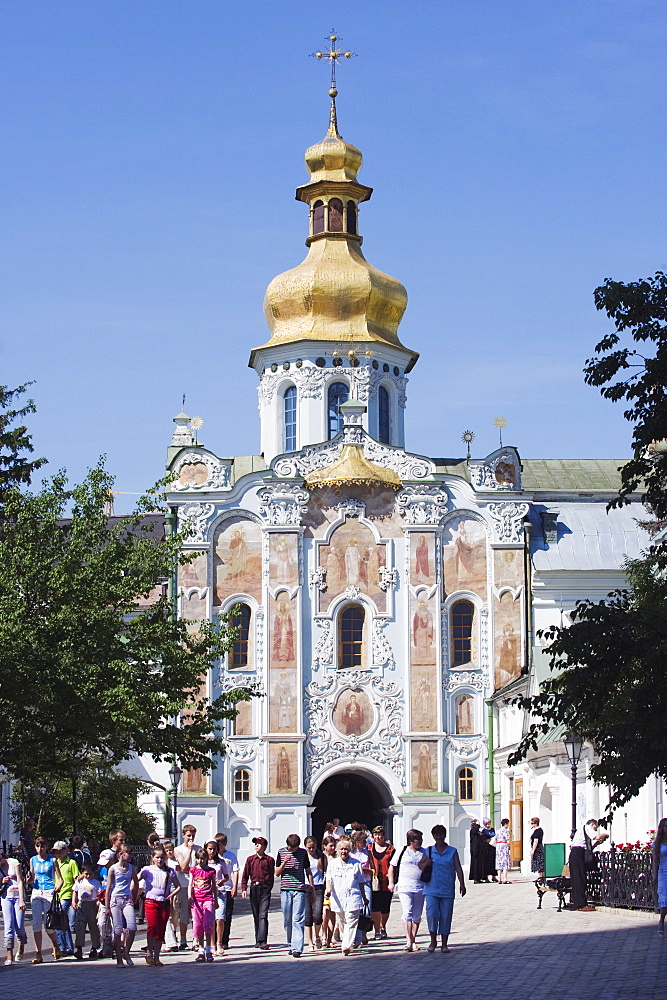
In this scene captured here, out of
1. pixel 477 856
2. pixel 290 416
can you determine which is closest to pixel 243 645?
pixel 290 416

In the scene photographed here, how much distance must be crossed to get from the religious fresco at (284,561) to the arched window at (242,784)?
502 cm

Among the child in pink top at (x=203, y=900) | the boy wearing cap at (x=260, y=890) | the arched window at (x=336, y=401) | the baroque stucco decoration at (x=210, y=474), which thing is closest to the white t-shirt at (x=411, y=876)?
the boy wearing cap at (x=260, y=890)

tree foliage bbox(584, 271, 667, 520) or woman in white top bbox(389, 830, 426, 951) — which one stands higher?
tree foliage bbox(584, 271, 667, 520)

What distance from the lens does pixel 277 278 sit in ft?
165

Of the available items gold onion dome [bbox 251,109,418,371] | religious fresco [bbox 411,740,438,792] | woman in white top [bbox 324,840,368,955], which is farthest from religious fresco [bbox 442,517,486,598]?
woman in white top [bbox 324,840,368,955]

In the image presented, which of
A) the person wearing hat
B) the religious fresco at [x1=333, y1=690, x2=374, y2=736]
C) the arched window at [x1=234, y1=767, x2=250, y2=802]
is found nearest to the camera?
the person wearing hat

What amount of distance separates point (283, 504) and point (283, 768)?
282 inches

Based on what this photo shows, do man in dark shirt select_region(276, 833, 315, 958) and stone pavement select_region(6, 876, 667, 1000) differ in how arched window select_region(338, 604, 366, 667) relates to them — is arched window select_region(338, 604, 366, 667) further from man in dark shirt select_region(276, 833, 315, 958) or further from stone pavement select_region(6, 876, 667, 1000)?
man in dark shirt select_region(276, 833, 315, 958)

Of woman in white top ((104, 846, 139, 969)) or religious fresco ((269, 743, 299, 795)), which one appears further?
religious fresco ((269, 743, 299, 795))

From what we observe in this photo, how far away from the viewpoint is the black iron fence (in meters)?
24.5

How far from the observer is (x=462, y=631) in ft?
146

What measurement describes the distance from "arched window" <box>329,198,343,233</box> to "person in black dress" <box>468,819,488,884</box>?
21619 millimetres

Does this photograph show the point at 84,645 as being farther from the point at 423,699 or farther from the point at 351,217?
the point at 351,217

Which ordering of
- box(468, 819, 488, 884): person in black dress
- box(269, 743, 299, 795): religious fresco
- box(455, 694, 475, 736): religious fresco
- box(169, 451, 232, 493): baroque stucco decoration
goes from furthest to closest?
box(169, 451, 232, 493): baroque stucco decoration, box(455, 694, 475, 736): religious fresco, box(269, 743, 299, 795): religious fresco, box(468, 819, 488, 884): person in black dress
